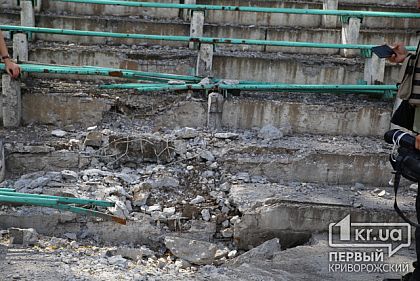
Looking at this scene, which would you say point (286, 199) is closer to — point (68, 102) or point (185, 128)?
point (185, 128)

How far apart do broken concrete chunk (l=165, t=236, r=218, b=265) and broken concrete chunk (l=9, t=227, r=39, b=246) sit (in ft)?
3.54

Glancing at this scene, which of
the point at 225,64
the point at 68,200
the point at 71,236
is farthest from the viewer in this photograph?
the point at 225,64

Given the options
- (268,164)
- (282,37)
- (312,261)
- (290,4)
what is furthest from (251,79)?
(312,261)

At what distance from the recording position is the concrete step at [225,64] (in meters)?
6.46

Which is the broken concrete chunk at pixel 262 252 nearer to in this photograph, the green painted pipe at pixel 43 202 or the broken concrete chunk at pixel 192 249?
the broken concrete chunk at pixel 192 249

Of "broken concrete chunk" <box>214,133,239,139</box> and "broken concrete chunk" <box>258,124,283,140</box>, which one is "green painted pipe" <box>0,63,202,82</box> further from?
"broken concrete chunk" <box>258,124,283,140</box>

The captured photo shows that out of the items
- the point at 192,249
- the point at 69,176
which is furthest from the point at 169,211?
the point at 69,176

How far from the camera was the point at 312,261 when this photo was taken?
14.2ft

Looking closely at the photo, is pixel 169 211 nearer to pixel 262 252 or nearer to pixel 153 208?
pixel 153 208

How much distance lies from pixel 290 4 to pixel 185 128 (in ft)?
10.7

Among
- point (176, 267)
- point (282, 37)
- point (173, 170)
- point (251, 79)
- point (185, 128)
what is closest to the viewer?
point (176, 267)

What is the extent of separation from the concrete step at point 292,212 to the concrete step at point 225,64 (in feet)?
6.40

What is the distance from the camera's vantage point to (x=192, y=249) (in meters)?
4.52

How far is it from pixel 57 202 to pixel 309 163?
8.31 feet
